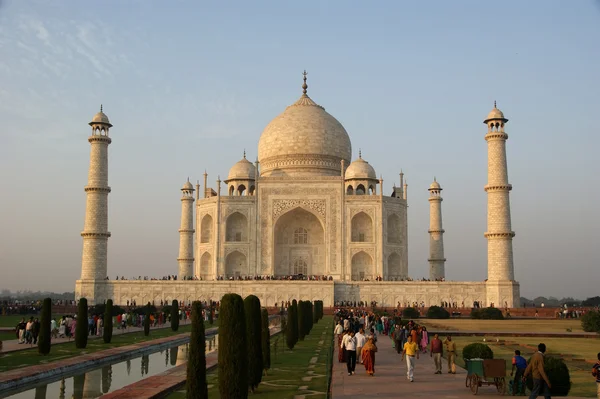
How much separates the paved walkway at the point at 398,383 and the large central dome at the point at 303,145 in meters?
25.6

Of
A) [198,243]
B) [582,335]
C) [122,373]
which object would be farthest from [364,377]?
[198,243]

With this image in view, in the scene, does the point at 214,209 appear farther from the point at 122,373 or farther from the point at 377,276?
the point at 122,373

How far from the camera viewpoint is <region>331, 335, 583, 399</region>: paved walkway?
8664mm

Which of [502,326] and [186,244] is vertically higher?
[186,244]

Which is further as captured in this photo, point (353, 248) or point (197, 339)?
point (353, 248)

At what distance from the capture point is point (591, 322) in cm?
1884

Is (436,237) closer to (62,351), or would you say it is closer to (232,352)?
(62,351)

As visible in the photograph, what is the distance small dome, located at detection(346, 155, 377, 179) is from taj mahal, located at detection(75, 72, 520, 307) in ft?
0.19

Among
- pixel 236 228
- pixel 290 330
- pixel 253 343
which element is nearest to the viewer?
pixel 253 343

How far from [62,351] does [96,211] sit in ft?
57.6

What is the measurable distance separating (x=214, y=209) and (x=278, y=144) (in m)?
5.96

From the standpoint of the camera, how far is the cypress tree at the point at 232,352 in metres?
7.62

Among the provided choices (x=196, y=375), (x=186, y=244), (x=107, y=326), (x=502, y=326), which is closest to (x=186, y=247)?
(x=186, y=244)

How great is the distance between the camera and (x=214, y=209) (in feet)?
113
